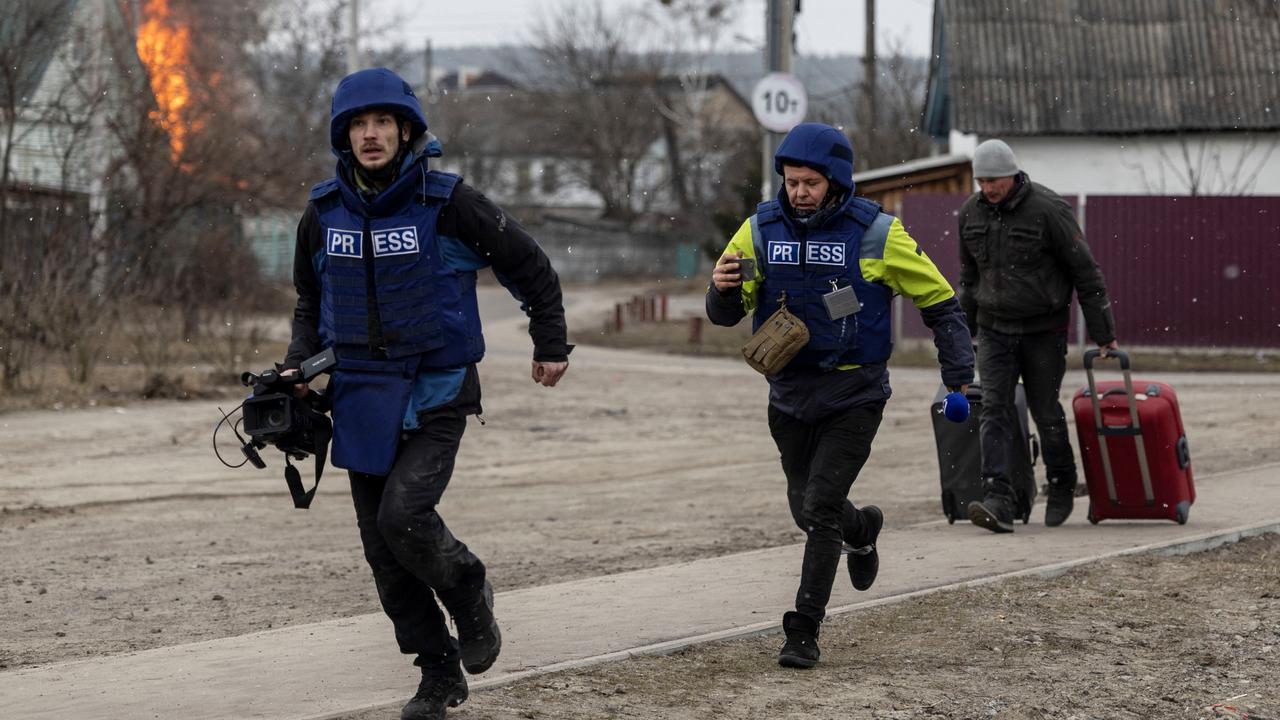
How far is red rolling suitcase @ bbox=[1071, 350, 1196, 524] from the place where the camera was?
29.5ft

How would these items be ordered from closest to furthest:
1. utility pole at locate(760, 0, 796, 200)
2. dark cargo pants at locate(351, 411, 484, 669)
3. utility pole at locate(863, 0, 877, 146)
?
dark cargo pants at locate(351, 411, 484, 669), utility pole at locate(760, 0, 796, 200), utility pole at locate(863, 0, 877, 146)

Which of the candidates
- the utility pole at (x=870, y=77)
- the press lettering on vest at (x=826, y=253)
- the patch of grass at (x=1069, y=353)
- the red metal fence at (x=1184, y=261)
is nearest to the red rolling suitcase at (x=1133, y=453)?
the press lettering on vest at (x=826, y=253)

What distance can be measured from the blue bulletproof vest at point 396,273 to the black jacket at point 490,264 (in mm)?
61

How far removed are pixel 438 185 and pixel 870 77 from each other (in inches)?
1307

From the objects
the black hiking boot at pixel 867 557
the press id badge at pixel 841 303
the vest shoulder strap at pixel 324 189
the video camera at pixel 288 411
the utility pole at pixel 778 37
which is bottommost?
the black hiking boot at pixel 867 557

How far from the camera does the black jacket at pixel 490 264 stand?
5203 mm

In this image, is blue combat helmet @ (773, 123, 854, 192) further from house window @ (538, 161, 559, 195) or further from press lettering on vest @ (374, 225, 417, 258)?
house window @ (538, 161, 559, 195)

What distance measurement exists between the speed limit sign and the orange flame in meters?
8.99

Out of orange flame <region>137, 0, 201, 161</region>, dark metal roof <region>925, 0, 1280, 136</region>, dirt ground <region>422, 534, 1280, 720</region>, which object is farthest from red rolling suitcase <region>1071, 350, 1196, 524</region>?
→ dark metal roof <region>925, 0, 1280, 136</region>

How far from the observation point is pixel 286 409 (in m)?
5.18

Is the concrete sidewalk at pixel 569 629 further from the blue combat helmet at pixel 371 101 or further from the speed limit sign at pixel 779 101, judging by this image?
the speed limit sign at pixel 779 101

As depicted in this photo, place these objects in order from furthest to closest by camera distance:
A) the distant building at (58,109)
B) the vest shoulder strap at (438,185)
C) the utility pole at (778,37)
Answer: the distant building at (58,109) < the utility pole at (778,37) < the vest shoulder strap at (438,185)

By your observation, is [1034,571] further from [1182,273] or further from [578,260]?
[578,260]

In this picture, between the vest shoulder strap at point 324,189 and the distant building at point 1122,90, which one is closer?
the vest shoulder strap at point 324,189
